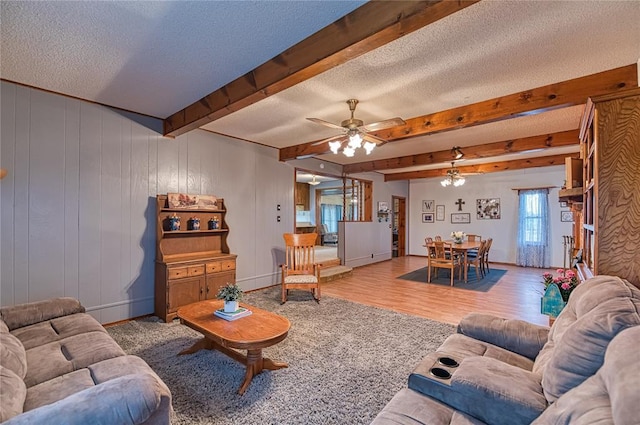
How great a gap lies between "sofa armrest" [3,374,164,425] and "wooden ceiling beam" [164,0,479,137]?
216 cm

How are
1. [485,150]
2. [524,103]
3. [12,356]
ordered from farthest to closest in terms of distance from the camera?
[485,150]
[524,103]
[12,356]

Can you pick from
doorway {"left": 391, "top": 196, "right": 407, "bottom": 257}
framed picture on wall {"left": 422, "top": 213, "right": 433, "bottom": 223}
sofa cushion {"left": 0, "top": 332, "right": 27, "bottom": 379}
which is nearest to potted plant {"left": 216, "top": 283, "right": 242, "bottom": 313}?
sofa cushion {"left": 0, "top": 332, "right": 27, "bottom": 379}

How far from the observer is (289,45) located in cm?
223

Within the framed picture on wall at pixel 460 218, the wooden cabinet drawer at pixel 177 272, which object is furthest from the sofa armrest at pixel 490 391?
the framed picture on wall at pixel 460 218

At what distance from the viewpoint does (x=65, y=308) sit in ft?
8.42

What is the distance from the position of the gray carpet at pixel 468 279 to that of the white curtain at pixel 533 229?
1.17 metres

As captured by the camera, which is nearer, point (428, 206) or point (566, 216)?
point (566, 216)

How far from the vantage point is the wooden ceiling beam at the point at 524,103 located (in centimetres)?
259

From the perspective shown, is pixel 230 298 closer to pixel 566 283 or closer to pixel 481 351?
pixel 481 351

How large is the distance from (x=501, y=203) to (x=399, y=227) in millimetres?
3133

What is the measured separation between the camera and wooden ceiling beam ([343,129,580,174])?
4.53m

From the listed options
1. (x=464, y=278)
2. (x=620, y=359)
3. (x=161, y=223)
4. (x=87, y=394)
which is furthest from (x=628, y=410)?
(x=464, y=278)

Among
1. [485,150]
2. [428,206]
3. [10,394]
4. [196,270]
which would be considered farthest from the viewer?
[428,206]

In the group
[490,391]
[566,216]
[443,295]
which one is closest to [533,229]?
[566,216]
